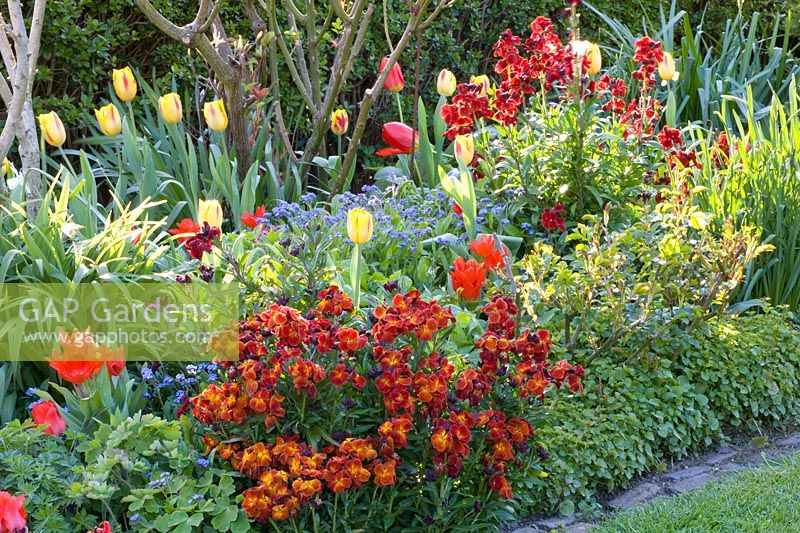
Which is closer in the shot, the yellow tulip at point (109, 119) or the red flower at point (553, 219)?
the red flower at point (553, 219)

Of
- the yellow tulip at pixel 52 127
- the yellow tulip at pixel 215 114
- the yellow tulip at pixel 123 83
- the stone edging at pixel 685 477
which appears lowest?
the stone edging at pixel 685 477

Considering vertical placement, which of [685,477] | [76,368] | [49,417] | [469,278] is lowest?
[685,477]

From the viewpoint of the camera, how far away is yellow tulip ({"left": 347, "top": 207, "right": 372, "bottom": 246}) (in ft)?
10.1

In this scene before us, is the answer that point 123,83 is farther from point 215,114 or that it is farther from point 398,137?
point 398,137

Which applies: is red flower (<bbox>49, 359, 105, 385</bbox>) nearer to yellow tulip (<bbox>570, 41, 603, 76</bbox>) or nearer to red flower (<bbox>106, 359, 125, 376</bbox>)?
red flower (<bbox>106, 359, 125, 376</bbox>)

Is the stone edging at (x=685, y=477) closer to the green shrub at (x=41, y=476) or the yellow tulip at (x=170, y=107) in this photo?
the green shrub at (x=41, y=476)

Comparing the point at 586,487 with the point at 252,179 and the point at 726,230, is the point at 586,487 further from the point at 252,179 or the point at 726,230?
the point at 252,179

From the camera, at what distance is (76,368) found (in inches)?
102

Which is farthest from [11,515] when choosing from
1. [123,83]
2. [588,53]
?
[588,53]

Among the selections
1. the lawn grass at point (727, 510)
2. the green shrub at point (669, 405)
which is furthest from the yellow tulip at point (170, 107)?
the lawn grass at point (727, 510)

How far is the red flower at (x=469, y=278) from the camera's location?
134 inches

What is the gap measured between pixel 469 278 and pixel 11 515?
73.6 inches

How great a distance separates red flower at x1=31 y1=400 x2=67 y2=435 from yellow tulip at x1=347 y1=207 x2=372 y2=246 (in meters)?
1.04

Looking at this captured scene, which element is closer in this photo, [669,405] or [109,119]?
[669,405]
